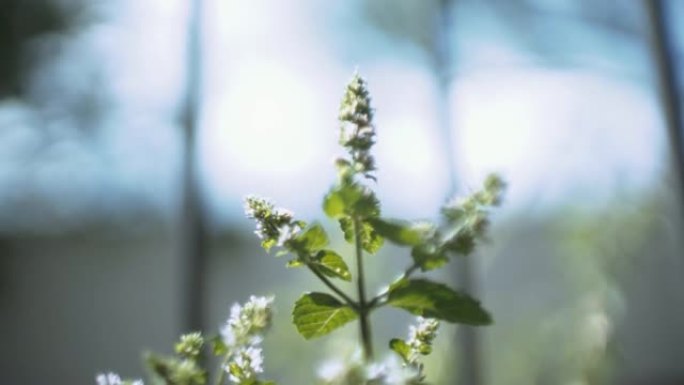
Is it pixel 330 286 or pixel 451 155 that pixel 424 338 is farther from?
pixel 451 155

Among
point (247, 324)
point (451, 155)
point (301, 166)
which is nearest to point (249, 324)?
point (247, 324)

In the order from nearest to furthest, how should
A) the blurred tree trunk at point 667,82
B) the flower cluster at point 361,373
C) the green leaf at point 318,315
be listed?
the flower cluster at point 361,373 → the green leaf at point 318,315 → the blurred tree trunk at point 667,82

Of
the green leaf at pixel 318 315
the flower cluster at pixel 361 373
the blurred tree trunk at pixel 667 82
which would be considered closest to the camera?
the flower cluster at pixel 361 373

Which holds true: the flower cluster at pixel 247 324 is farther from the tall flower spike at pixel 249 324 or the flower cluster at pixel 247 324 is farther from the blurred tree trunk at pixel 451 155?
the blurred tree trunk at pixel 451 155

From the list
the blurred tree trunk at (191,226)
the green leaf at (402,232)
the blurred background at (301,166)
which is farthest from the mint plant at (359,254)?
the blurred tree trunk at (191,226)

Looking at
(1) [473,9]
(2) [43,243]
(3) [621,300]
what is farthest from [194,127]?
(3) [621,300]

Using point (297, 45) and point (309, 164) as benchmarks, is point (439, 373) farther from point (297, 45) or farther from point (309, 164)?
point (297, 45)

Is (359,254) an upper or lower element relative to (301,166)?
lower

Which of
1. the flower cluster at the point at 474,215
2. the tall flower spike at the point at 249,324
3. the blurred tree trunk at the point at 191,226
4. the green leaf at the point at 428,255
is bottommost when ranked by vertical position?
the tall flower spike at the point at 249,324
